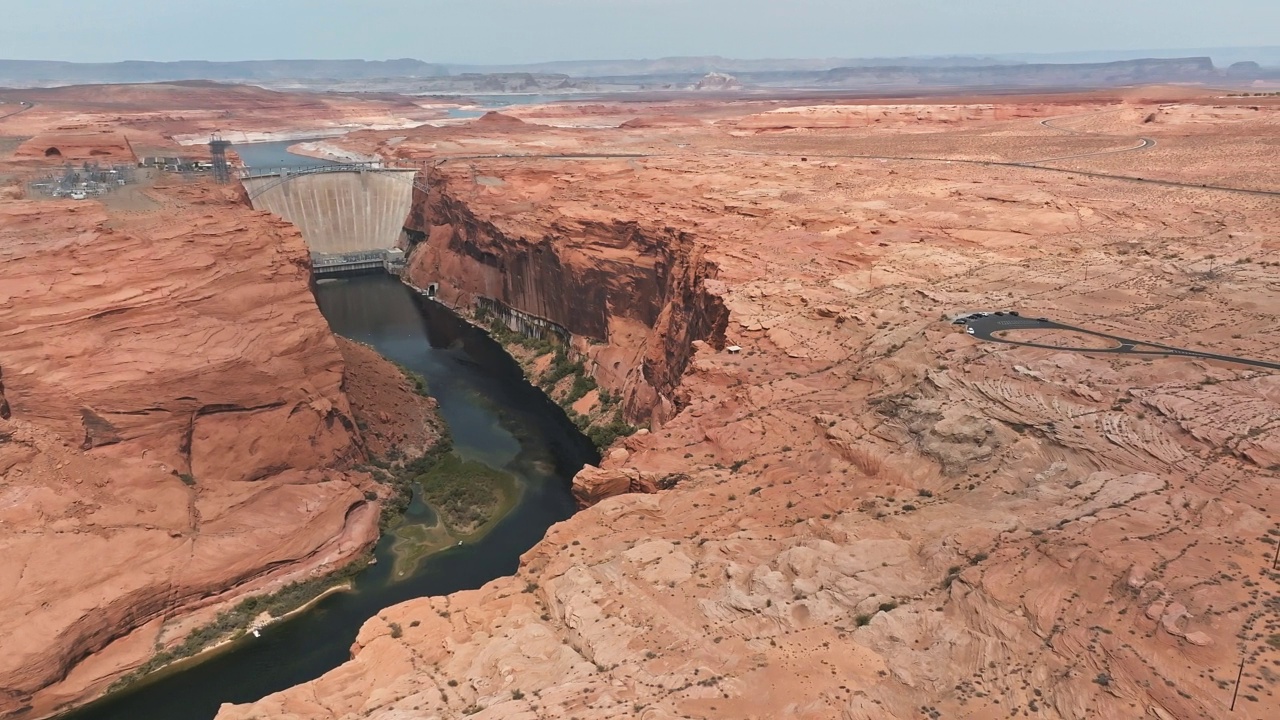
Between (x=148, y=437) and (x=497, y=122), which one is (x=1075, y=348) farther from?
(x=497, y=122)

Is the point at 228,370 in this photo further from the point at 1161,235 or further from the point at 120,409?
the point at 1161,235

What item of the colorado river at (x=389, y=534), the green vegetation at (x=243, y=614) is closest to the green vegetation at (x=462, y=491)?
the colorado river at (x=389, y=534)

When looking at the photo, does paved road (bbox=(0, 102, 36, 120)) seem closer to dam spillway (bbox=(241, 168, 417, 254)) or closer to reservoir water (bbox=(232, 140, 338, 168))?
reservoir water (bbox=(232, 140, 338, 168))

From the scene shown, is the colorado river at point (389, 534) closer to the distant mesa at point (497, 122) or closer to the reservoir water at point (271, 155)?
the reservoir water at point (271, 155)

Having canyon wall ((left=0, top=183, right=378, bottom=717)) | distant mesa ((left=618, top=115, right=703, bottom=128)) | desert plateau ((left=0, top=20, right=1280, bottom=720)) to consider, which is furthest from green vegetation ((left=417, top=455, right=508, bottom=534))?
distant mesa ((left=618, top=115, right=703, bottom=128))

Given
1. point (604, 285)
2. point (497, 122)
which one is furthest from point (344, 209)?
point (497, 122)

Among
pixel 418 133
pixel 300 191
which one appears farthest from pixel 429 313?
pixel 418 133

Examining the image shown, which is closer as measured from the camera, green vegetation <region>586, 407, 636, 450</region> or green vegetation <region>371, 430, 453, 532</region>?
green vegetation <region>371, 430, 453, 532</region>

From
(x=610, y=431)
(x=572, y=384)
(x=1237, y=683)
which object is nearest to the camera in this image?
(x=1237, y=683)
